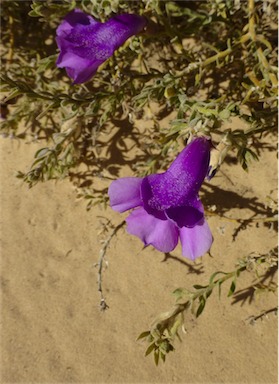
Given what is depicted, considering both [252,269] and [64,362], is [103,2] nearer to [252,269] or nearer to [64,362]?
[252,269]

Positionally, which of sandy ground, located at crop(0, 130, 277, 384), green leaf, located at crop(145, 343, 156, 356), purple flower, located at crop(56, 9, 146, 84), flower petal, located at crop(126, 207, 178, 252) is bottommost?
sandy ground, located at crop(0, 130, 277, 384)

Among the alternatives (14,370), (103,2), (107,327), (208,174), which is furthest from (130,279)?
(103,2)

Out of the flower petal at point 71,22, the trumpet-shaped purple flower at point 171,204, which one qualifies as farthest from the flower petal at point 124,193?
the flower petal at point 71,22

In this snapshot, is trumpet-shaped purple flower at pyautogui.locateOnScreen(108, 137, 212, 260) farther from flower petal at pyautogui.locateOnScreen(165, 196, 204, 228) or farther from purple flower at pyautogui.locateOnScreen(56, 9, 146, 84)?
purple flower at pyautogui.locateOnScreen(56, 9, 146, 84)

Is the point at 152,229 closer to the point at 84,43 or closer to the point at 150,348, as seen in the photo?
the point at 150,348

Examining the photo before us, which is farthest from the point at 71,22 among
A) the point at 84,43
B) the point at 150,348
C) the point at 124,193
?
the point at 150,348

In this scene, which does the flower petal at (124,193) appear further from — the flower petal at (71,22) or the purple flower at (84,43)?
the flower petal at (71,22)

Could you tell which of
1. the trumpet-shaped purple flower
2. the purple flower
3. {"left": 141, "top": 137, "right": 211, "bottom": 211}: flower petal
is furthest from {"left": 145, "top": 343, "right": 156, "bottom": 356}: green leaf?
the purple flower
